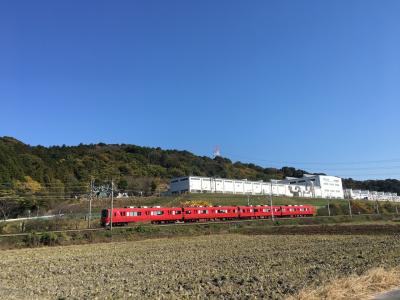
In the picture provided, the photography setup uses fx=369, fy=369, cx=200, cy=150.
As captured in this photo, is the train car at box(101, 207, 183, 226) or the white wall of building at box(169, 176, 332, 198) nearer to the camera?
the train car at box(101, 207, 183, 226)

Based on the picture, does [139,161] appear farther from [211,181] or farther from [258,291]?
[258,291]

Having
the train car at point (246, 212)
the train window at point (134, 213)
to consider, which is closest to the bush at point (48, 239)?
the train window at point (134, 213)

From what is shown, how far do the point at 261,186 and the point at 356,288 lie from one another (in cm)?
13070

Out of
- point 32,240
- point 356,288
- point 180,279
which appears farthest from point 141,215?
point 356,288

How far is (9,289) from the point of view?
14.4 m

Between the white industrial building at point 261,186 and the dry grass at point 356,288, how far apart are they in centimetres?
9002

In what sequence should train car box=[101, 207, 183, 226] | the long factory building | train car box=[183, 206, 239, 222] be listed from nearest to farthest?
train car box=[101, 207, 183, 226], train car box=[183, 206, 239, 222], the long factory building

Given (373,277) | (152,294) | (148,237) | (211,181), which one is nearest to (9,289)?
(152,294)

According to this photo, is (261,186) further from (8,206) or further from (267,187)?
(8,206)

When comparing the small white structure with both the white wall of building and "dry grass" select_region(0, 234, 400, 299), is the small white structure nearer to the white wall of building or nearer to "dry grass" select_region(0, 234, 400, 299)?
the white wall of building

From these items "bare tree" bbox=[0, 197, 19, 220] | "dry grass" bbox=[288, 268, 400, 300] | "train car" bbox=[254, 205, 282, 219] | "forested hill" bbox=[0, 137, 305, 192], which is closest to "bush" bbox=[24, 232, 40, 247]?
"dry grass" bbox=[288, 268, 400, 300]

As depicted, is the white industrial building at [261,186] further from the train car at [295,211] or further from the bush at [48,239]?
the bush at [48,239]

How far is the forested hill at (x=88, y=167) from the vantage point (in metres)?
106

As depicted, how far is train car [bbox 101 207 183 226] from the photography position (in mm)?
57281
